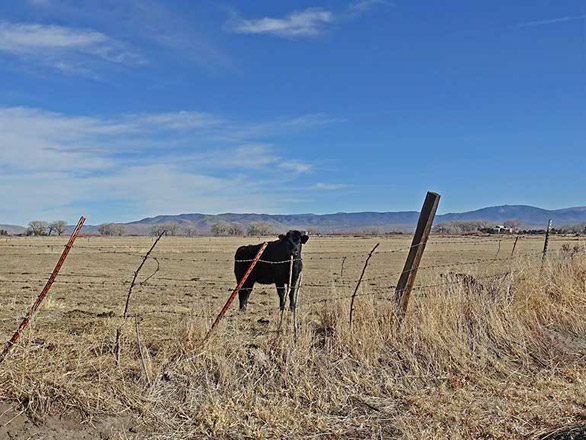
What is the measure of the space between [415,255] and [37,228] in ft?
447

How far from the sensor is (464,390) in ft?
19.3

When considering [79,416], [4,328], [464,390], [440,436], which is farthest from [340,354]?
[4,328]

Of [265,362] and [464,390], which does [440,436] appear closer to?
[464,390]

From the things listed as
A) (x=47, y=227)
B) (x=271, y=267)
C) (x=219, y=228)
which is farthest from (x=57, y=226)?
(x=271, y=267)

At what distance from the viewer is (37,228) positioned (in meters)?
129

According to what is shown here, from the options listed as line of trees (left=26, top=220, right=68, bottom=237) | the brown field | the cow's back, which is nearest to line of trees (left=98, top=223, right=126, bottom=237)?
line of trees (left=26, top=220, right=68, bottom=237)

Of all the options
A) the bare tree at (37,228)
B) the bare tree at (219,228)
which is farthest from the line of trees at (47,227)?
the bare tree at (219,228)

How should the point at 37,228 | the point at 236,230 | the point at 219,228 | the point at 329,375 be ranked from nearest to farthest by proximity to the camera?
the point at 329,375, the point at 37,228, the point at 219,228, the point at 236,230

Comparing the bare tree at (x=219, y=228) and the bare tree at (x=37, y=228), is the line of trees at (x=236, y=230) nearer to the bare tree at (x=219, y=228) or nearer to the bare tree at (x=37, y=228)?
the bare tree at (x=219, y=228)

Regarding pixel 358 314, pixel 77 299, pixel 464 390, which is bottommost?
pixel 77 299

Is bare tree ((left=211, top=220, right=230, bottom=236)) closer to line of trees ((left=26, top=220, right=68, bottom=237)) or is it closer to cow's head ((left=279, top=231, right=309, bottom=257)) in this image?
line of trees ((left=26, top=220, right=68, bottom=237))

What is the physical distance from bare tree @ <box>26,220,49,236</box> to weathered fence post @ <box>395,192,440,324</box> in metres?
125

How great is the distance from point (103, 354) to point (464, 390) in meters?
4.03

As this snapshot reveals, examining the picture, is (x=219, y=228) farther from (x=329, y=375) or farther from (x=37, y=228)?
(x=329, y=375)
